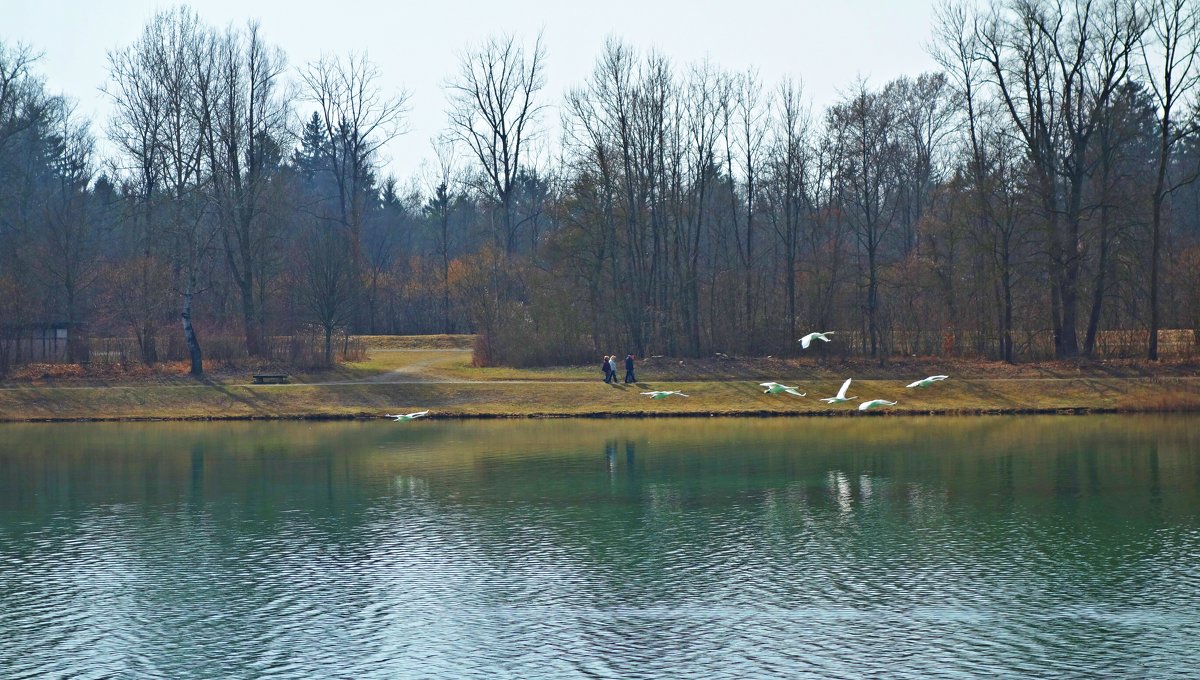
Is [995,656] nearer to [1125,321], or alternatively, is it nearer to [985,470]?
[985,470]

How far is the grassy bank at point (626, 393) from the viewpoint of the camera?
44.9 meters

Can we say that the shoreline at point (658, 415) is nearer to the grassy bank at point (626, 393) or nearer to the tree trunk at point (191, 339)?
the grassy bank at point (626, 393)

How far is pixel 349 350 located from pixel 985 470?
3776 cm

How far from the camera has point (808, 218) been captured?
61.4 metres

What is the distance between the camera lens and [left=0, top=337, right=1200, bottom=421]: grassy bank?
1768 inches

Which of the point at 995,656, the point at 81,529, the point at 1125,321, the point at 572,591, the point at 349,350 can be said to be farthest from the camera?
the point at 349,350

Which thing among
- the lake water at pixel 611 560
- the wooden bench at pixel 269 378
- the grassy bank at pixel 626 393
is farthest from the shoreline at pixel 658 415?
the lake water at pixel 611 560

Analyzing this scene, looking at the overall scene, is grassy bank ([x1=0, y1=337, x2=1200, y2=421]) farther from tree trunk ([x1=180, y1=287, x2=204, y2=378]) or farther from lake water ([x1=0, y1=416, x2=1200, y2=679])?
lake water ([x1=0, y1=416, x2=1200, y2=679])

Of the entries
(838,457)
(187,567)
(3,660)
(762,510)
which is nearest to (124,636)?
(3,660)

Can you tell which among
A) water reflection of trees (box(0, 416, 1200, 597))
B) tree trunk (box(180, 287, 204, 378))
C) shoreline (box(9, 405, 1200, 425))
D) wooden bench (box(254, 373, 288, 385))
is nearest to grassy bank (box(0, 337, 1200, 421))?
shoreline (box(9, 405, 1200, 425))

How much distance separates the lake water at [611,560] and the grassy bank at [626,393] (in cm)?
851

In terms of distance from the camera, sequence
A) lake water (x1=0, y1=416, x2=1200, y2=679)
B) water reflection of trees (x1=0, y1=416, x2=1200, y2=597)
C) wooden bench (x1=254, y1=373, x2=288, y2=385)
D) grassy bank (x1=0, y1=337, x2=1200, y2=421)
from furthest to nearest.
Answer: wooden bench (x1=254, y1=373, x2=288, y2=385), grassy bank (x1=0, y1=337, x2=1200, y2=421), water reflection of trees (x1=0, y1=416, x2=1200, y2=597), lake water (x1=0, y1=416, x2=1200, y2=679)

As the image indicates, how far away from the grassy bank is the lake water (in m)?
8.51

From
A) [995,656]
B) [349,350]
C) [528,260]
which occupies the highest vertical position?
[528,260]
